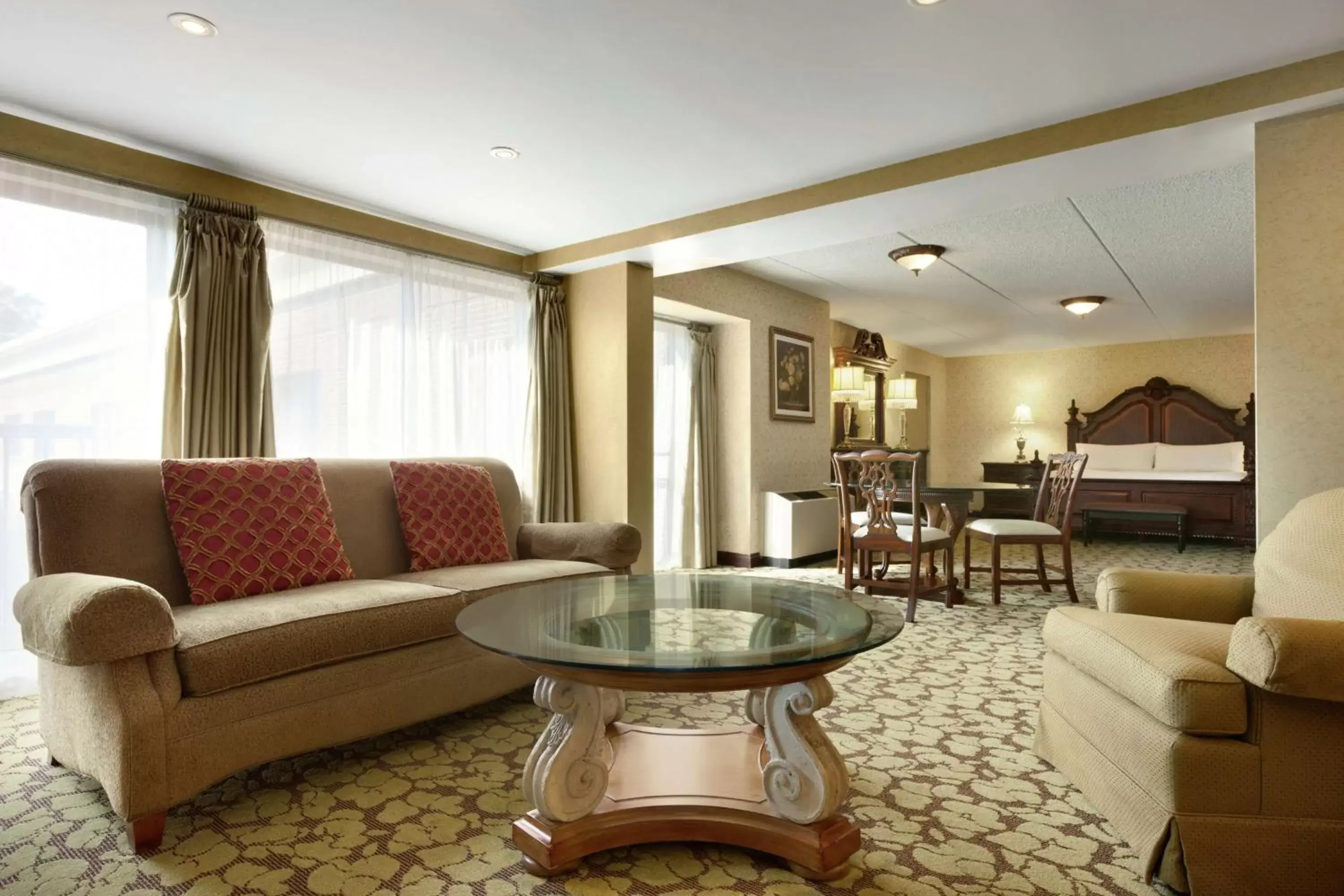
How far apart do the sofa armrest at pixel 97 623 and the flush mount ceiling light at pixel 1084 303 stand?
6.90 metres

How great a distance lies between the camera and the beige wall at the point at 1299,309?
248cm

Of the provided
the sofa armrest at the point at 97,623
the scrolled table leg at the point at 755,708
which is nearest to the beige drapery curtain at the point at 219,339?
the sofa armrest at the point at 97,623

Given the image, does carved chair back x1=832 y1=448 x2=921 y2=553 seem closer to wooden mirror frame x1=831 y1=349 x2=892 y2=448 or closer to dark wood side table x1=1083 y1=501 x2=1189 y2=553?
wooden mirror frame x1=831 y1=349 x2=892 y2=448

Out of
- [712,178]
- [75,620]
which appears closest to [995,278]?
[712,178]

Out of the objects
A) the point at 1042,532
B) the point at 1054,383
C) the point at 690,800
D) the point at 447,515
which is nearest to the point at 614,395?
the point at 447,515

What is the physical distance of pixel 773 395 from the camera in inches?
248

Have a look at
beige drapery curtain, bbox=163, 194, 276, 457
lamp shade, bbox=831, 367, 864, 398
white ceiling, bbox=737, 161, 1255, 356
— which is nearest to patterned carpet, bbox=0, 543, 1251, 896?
beige drapery curtain, bbox=163, 194, 276, 457

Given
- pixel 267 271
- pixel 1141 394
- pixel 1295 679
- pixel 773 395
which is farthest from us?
pixel 1141 394

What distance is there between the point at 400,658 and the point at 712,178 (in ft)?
8.46

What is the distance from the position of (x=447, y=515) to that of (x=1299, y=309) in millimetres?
3312

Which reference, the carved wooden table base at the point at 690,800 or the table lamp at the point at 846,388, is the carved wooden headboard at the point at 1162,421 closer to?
the table lamp at the point at 846,388

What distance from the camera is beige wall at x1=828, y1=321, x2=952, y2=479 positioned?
29.0 ft

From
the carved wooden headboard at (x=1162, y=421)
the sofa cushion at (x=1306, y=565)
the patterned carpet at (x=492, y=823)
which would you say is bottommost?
the patterned carpet at (x=492, y=823)

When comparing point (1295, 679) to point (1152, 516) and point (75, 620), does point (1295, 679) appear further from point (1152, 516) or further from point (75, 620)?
point (1152, 516)
